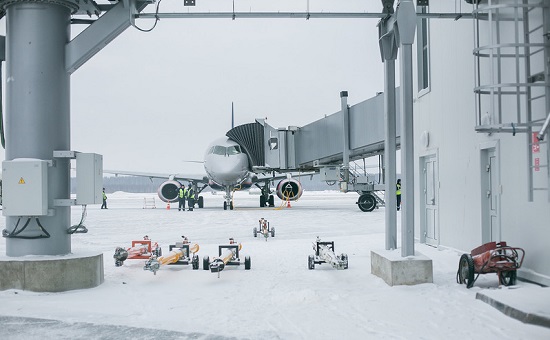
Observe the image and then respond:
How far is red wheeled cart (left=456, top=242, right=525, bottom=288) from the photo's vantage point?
29.7 feet

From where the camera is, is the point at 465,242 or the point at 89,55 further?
the point at 465,242

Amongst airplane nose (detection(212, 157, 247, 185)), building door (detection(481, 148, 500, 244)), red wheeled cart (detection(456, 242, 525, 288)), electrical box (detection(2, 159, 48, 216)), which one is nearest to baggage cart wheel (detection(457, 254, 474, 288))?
red wheeled cart (detection(456, 242, 525, 288))

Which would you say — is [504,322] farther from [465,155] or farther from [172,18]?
[172,18]

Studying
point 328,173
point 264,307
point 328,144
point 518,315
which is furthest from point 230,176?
point 518,315

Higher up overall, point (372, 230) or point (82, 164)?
point (82, 164)

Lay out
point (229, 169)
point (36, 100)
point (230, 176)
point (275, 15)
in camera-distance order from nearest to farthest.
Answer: point (36, 100) → point (275, 15) → point (229, 169) → point (230, 176)

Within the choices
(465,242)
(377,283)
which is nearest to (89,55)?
(377,283)

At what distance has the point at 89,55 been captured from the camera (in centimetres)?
1037

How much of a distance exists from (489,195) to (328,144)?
56.3ft

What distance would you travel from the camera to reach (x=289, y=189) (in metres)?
40.4

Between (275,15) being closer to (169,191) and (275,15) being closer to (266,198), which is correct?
(266,198)

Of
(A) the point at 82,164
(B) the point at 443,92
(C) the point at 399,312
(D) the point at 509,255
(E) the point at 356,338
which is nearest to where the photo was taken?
(E) the point at 356,338

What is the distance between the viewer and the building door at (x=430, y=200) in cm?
1454

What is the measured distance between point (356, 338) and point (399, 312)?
1474mm
